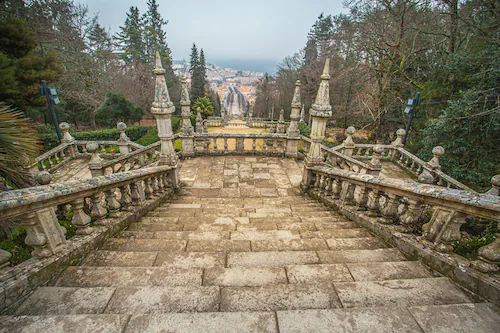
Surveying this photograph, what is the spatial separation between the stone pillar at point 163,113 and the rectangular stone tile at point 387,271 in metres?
5.14

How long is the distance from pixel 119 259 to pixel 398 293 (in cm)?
301

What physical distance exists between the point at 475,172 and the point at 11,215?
1157 cm

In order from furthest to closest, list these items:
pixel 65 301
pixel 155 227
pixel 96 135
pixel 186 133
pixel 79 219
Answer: pixel 96 135, pixel 186 133, pixel 155 227, pixel 79 219, pixel 65 301

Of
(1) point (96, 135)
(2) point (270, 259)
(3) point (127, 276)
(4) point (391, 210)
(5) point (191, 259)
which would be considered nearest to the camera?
(3) point (127, 276)

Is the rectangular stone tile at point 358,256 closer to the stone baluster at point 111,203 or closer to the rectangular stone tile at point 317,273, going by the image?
the rectangular stone tile at point 317,273

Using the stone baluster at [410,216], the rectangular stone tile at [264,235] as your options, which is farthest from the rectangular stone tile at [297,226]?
the stone baluster at [410,216]

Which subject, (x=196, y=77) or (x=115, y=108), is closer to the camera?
(x=115, y=108)

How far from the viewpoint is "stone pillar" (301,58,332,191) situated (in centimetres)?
542

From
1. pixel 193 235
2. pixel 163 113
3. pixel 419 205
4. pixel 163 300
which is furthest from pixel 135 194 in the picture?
pixel 419 205

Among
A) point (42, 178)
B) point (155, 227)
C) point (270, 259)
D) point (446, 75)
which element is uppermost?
point (446, 75)

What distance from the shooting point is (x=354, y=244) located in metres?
3.19

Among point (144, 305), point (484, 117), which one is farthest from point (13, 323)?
point (484, 117)

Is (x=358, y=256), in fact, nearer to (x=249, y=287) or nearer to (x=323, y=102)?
(x=249, y=287)

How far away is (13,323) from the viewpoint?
158cm
